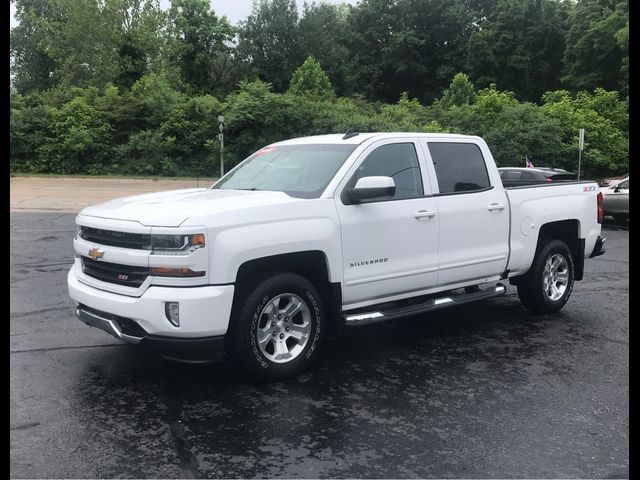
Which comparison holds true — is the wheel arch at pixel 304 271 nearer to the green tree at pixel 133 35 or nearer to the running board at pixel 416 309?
the running board at pixel 416 309

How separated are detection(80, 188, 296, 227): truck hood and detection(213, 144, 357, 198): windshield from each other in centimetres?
30

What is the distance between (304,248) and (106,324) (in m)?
1.55

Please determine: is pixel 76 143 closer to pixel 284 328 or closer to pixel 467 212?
pixel 467 212

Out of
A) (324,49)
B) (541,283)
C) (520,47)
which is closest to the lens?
(541,283)

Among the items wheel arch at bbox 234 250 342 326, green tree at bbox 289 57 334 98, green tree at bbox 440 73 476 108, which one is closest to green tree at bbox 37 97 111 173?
green tree at bbox 289 57 334 98

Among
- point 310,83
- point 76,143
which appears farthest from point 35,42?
point 310,83

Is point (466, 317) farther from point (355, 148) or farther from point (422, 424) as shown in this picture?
point (422, 424)

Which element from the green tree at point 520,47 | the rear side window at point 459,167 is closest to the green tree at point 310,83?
the green tree at point 520,47

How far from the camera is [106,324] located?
15.5ft

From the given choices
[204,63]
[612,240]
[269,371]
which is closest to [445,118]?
[612,240]

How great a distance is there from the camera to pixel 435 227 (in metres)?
6.00

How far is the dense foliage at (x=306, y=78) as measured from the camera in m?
31.1

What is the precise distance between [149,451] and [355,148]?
124 inches

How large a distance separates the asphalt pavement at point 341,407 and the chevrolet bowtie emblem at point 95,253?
566 mm
